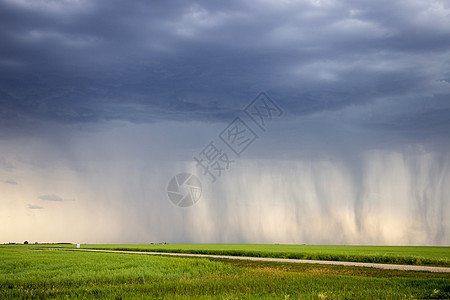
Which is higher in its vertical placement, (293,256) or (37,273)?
(37,273)

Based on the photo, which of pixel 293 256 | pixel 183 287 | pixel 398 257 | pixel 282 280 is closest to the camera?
pixel 183 287

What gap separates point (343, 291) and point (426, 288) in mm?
4010

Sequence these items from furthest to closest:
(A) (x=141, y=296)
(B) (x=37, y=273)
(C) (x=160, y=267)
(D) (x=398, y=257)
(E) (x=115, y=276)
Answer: (D) (x=398, y=257) < (C) (x=160, y=267) < (B) (x=37, y=273) < (E) (x=115, y=276) < (A) (x=141, y=296)

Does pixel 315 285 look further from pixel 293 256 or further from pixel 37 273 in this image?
pixel 293 256

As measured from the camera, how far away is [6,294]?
16.7m

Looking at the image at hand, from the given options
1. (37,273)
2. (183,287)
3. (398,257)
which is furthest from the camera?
(398,257)

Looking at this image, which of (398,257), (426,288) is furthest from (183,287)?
(398,257)

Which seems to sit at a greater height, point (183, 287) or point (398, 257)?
point (183, 287)

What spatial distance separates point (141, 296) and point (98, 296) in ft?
6.18

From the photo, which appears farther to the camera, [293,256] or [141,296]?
[293,256]

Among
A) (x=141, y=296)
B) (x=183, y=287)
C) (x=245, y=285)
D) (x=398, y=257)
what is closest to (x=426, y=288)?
(x=245, y=285)

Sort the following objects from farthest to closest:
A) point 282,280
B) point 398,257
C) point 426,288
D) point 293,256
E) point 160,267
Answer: point 293,256
point 398,257
point 160,267
point 282,280
point 426,288

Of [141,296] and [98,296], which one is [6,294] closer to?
[98,296]

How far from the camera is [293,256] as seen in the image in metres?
44.3
